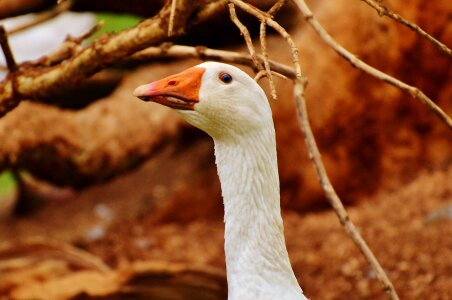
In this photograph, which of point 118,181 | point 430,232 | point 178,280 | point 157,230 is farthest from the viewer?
point 118,181

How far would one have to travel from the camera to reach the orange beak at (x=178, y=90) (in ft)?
6.04

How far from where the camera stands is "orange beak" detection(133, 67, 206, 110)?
1841 mm

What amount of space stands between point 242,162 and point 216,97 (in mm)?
189

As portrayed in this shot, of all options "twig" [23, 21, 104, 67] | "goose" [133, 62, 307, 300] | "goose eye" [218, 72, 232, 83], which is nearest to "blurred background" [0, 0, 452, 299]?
"twig" [23, 21, 104, 67]

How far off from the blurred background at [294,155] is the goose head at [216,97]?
2.20m

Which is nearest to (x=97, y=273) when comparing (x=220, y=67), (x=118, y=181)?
(x=220, y=67)

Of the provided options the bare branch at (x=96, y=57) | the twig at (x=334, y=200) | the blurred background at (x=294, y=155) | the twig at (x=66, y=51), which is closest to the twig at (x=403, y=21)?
the twig at (x=334, y=200)

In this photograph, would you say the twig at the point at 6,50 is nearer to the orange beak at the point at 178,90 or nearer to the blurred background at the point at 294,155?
the orange beak at the point at 178,90

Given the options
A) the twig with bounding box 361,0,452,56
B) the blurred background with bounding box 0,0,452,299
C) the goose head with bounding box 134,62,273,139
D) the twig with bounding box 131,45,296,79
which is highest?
the twig with bounding box 361,0,452,56

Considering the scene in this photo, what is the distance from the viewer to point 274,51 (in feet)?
16.9

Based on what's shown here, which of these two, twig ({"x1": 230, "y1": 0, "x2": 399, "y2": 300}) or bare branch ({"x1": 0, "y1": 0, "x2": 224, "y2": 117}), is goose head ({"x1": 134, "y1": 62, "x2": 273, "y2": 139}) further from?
bare branch ({"x1": 0, "y1": 0, "x2": 224, "y2": 117})

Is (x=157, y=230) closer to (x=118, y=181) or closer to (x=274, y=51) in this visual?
(x=118, y=181)

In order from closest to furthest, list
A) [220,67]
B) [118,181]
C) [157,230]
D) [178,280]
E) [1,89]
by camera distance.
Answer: [220,67], [1,89], [178,280], [157,230], [118,181]

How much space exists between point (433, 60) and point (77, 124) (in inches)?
94.6
